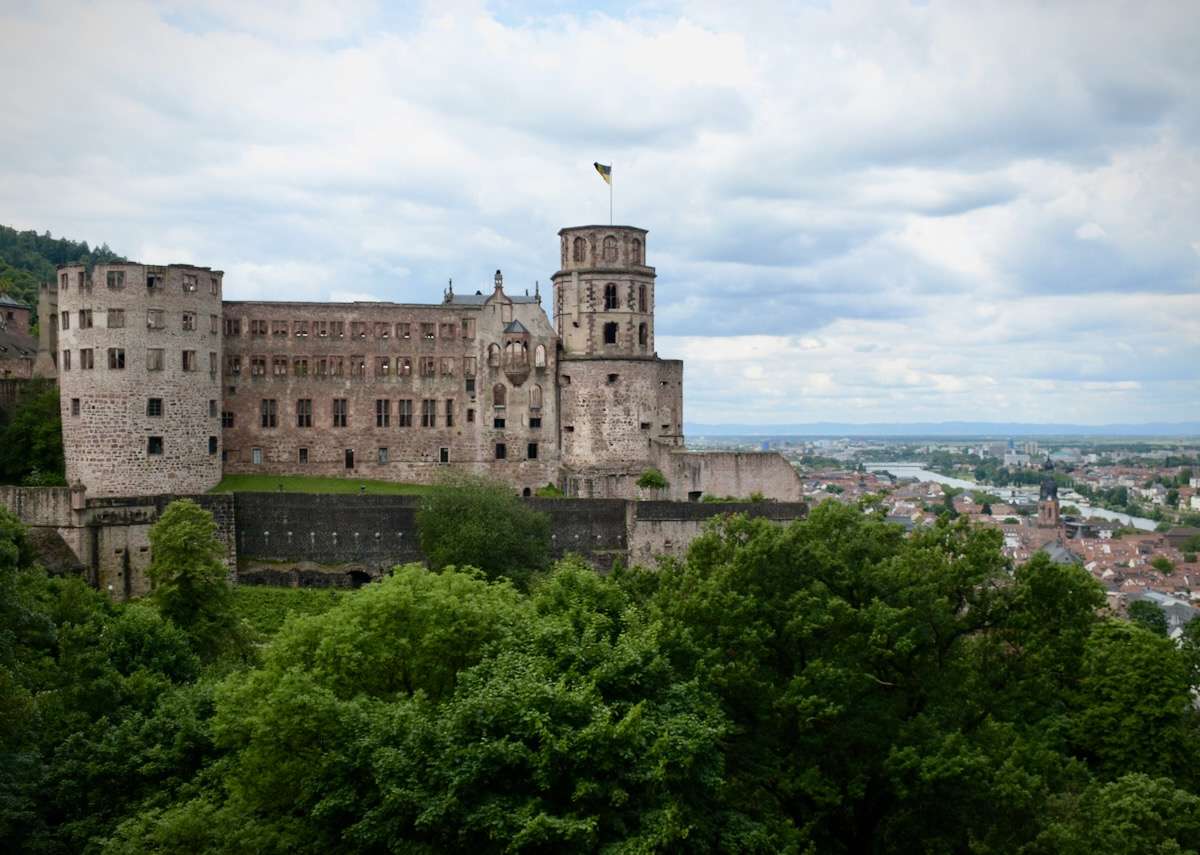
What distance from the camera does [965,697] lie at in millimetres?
33969

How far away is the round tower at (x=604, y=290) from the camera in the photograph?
76.9 metres

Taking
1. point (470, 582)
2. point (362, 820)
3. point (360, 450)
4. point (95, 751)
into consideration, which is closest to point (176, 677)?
point (95, 751)

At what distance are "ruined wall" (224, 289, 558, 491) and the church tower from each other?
1.50 m

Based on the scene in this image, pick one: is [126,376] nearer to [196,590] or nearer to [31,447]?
[31,447]

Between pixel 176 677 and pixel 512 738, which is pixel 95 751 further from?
pixel 512 738

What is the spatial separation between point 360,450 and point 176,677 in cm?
3544

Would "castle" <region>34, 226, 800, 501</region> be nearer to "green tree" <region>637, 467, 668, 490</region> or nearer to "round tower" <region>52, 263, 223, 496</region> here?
"green tree" <region>637, 467, 668, 490</region>

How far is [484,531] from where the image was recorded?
6050 cm

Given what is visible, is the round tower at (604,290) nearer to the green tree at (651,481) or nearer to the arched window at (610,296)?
the arched window at (610,296)

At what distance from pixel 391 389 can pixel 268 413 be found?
703 cm

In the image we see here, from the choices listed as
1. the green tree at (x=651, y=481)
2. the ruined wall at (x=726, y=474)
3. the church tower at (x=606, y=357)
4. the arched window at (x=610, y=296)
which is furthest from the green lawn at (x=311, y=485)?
the arched window at (x=610, y=296)

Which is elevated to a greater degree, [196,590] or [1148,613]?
[196,590]

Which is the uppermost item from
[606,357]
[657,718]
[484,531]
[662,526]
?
[606,357]

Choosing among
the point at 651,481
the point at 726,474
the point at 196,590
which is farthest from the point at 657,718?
the point at 726,474
